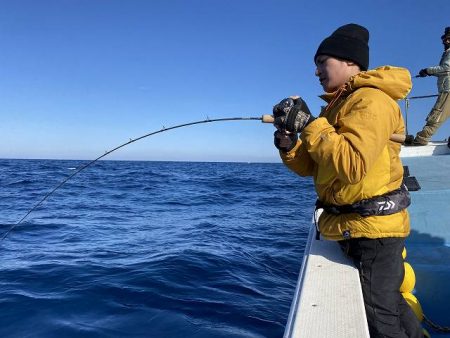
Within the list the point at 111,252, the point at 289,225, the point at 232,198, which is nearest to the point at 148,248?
the point at 111,252

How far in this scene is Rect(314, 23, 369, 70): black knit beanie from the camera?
217cm

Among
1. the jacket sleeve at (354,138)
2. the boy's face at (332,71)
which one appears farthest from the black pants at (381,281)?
the boy's face at (332,71)

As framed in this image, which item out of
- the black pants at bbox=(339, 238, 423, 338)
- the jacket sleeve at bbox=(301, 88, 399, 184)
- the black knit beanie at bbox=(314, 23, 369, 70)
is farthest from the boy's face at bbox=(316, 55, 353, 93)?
the black pants at bbox=(339, 238, 423, 338)

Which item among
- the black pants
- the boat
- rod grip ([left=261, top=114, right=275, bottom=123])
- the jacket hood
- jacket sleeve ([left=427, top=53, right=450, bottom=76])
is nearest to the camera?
the boat

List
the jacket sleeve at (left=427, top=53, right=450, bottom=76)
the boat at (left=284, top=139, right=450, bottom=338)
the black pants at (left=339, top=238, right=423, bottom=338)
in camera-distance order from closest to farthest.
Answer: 1. the boat at (left=284, top=139, right=450, bottom=338)
2. the black pants at (left=339, top=238, right=423, bottom=338)
3. the jacket sleeve at (left=427, top=53, right=450, bottom=76)

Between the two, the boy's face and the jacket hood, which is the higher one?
the boy's face

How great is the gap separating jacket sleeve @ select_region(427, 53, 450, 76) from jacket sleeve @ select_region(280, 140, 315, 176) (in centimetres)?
484

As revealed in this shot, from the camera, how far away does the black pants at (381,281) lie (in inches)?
84.6

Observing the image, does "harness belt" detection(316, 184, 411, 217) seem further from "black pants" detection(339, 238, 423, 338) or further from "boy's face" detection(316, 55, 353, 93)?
"boy's face" detection(316, 55, 353, 93)

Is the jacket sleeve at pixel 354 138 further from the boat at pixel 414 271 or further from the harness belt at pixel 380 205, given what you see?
the boat at pixel 414 271

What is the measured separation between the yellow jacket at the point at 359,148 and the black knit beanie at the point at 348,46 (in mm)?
122

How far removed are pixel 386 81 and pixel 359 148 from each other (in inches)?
19.3

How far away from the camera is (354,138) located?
1.81 m

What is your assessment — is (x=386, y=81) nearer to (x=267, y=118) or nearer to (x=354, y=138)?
(x=354, y=138)
